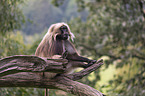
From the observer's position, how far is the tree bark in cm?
204

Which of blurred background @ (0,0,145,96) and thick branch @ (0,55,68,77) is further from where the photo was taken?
blurred background @ (0,0,145,96)

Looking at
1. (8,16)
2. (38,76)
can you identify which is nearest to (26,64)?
(38,76)

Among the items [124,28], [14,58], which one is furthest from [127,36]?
[14,58]

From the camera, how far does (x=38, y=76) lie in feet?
7.88

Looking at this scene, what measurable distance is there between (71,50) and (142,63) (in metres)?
4.87

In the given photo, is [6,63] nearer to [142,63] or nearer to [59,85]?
[59,85]

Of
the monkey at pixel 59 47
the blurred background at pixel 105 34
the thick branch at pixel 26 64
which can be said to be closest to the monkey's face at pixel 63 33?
the monkey at pixel 59 47

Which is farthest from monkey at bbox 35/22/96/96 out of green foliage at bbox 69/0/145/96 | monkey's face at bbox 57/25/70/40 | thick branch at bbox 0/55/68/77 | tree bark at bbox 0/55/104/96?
green foliage at bbox 69/0/145/96

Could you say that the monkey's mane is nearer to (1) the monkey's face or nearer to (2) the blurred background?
(1) the monkey's face

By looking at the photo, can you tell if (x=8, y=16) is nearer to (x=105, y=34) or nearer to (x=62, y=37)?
(x=62, y=37)

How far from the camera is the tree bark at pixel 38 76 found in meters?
2.04

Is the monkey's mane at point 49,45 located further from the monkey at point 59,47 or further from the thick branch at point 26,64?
the thick branch at point 26,64

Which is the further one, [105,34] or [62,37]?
[105,34]

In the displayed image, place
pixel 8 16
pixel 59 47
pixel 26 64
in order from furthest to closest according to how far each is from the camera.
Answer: pixel 8 16, pixel 59 47, pixel 26 64
